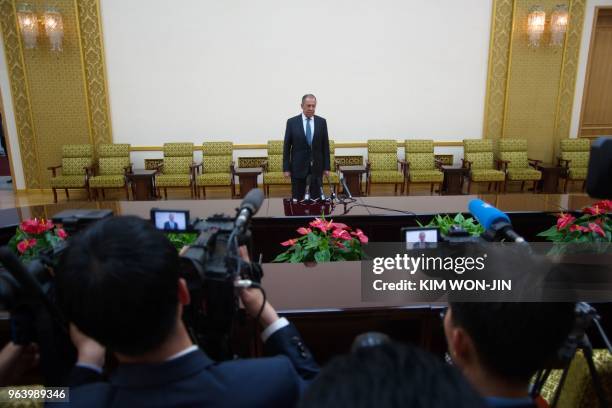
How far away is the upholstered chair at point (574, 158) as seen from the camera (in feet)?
19.5

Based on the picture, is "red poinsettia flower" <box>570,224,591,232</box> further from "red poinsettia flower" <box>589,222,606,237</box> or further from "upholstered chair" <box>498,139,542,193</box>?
"upholstered chair" <box>498,139,542,193</box>

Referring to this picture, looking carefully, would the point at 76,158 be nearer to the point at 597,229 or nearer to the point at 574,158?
the point at 597,229

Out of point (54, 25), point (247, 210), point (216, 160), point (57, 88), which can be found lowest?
point (216, 160)

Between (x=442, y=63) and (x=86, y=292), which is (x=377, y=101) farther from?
(x=86, y=292)

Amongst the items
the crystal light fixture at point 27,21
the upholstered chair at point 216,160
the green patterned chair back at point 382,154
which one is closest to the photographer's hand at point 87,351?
the upholstered chair at point 216,160

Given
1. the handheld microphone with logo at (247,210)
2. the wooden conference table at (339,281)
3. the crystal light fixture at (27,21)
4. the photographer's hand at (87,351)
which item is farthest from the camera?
the crystal light fixture at (27,21)

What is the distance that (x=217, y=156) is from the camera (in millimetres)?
5922

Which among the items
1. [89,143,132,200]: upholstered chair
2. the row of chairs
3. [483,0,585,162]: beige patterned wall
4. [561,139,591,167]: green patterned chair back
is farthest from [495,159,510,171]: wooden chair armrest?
[89,143,132,200]: upholstered chair

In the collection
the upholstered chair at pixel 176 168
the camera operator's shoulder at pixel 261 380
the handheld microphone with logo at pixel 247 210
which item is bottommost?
the upholstered chair at pixel 176 168

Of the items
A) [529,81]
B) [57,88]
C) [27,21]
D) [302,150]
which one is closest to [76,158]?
[57,88]

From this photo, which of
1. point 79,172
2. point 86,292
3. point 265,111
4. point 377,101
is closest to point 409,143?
point 377,101

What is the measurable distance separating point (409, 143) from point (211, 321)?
219 inches

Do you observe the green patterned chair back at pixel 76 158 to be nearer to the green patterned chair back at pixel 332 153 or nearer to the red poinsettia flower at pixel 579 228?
the green patterned chair back at pixel 332 153

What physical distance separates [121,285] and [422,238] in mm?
1198
